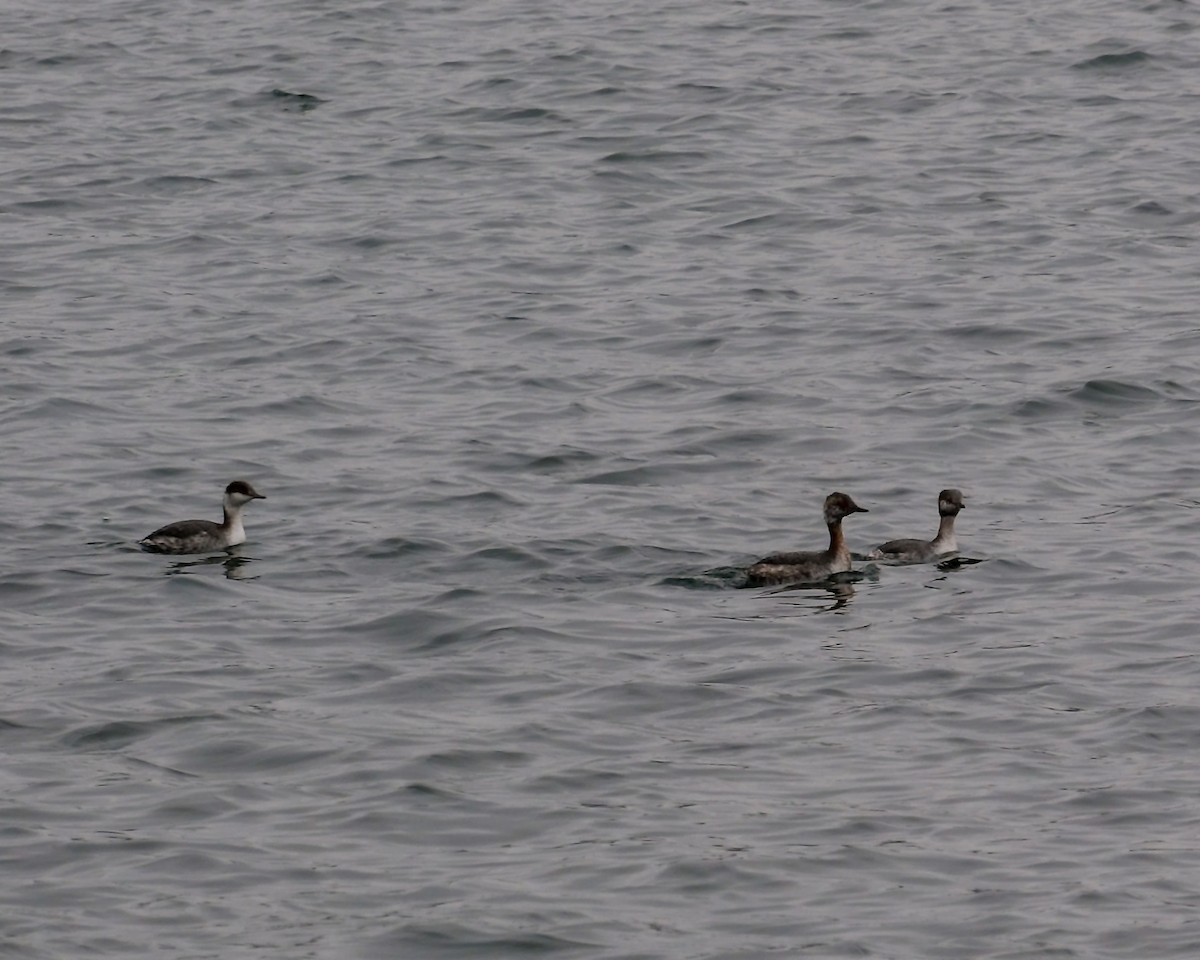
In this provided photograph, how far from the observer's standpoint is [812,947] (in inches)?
469

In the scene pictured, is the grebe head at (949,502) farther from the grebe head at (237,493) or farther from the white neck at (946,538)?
the grebe head at (237,493)

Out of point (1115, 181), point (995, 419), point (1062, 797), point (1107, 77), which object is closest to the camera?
point (1062, 797)

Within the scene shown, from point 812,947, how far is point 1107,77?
77.4 ft

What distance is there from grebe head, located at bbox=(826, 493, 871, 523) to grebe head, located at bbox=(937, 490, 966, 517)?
0.61 metres

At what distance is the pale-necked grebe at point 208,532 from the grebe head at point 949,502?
5.50 m

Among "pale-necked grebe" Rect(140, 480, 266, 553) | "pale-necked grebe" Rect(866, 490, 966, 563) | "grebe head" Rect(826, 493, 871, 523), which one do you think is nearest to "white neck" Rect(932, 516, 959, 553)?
"pale-necked grebe" Rect(866, 490, 966, 563)

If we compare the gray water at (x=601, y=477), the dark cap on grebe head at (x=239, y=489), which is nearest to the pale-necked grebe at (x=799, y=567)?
the gray water at (x=601, y=477)

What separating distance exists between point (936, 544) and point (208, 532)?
567 cm

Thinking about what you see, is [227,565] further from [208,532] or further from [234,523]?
[234,523]

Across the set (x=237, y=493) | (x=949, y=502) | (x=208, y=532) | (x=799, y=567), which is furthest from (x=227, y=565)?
(x=949, y=502)

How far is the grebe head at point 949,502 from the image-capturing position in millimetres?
18812

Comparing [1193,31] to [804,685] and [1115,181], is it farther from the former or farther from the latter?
[804,685]

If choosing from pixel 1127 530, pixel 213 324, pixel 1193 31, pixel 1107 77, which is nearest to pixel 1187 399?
pixel 1127 530

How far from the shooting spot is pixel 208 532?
1848cm
